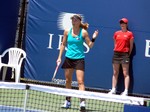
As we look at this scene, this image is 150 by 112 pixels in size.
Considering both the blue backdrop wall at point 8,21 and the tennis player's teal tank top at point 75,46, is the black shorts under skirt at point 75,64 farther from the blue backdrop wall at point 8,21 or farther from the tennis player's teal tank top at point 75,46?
the blue backdrop wall at point 8,21

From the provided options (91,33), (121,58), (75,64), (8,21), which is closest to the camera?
(75,64)

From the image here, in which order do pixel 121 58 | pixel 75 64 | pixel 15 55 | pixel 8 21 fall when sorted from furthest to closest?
1. pixel 8 21
2. pixel 15 55
3. pixel 121 58
4. pixel 75 64

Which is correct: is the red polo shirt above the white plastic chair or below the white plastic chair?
above

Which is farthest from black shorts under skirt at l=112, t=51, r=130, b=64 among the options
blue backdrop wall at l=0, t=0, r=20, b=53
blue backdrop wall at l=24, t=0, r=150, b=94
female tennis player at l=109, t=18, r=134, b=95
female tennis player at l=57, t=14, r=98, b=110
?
blue backdrop wall at l=0, t=0, r=20, b=53

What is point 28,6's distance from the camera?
10.8 m

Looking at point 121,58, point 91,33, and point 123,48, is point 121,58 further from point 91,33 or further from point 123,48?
point 91,33

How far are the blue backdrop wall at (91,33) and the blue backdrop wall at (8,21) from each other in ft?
1.68

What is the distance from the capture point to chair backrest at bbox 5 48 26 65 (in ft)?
35.0

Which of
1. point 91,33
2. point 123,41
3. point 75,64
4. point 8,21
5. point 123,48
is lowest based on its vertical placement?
point 75,64

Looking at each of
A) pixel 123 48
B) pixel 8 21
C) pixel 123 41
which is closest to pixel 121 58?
pixel 123 48

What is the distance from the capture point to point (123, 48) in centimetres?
972

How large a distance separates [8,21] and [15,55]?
90 centimetres

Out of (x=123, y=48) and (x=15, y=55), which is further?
(x=15, y=55)

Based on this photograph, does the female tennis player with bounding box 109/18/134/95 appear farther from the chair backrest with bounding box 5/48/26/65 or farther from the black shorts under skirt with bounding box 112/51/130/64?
the chair backrest with bounding box 5/48/26/65
